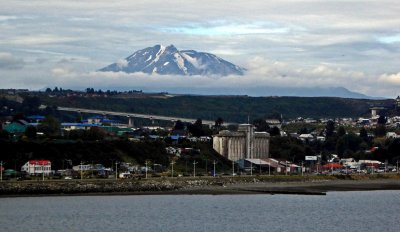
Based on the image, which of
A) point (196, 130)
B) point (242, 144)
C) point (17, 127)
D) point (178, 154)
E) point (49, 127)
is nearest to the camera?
point (178, 154)

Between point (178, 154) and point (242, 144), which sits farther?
point (242, 144)

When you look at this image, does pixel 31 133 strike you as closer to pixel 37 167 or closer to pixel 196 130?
pixel 37 167

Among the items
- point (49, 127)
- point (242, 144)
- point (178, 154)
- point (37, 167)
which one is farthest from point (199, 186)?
point (49, 127)

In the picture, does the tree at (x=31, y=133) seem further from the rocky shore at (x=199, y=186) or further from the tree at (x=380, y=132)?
the tree at (x=380, y=132)

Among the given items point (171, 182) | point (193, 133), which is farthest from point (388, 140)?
point (171, 182)

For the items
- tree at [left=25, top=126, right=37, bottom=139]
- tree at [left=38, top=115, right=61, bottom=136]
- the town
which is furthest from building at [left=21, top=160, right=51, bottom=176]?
tree at [left=38, top=115, right=61, bottom=136]

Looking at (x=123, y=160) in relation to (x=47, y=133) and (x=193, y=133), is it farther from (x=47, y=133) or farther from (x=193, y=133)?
(x=193, y=133)

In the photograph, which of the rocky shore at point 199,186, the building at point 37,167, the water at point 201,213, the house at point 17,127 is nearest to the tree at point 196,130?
the house at point 17,127
